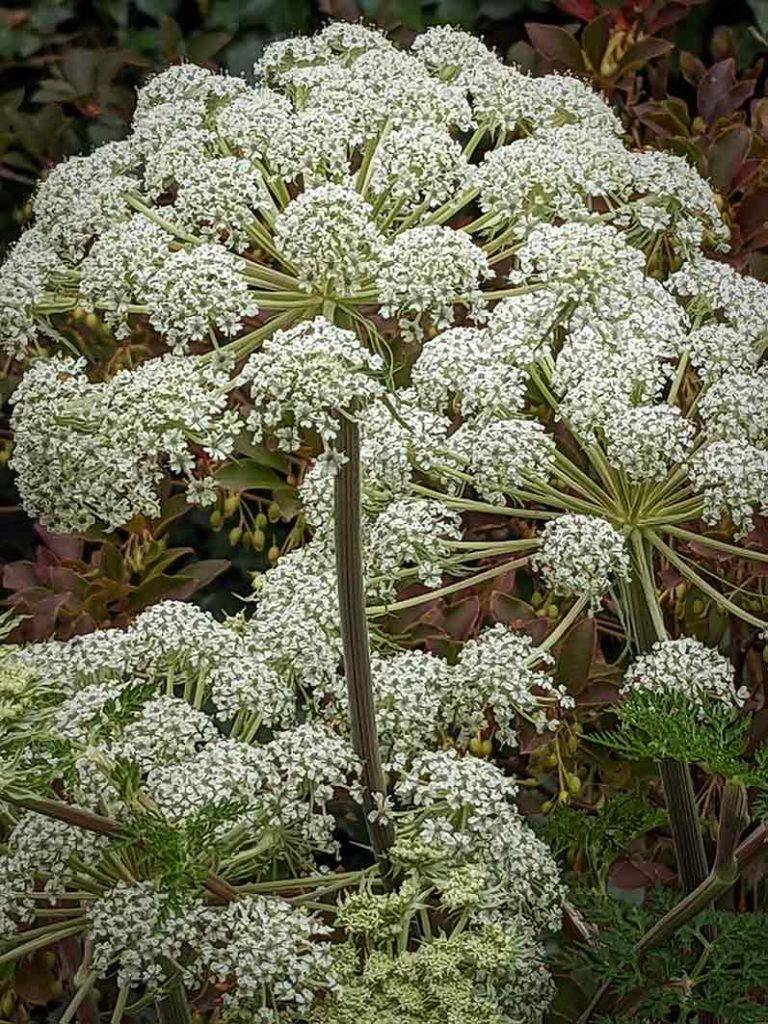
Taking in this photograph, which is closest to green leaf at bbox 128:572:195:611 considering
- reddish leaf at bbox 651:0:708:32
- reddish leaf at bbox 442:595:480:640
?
reddish leaf at bbox 442:595:480:640

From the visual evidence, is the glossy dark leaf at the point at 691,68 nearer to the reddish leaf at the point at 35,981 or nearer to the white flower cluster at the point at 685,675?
the white flower cluster at the point at 685,675

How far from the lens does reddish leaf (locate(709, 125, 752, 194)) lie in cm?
165

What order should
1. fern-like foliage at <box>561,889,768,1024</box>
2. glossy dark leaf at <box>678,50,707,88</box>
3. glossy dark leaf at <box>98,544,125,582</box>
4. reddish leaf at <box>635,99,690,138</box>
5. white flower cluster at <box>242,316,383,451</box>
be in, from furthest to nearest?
glossy dark leaf at <box>678,50,707,88</box> < reddish leaf at <box>635,99,690,138</box> < glossy dark leaf at <box>98,544,125,582</box> < fern-like foliage at <box>561,889,768,1024</box> < white flower cluster at <box>242,316,383,451</box>

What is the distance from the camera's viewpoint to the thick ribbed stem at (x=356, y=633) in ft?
3.35

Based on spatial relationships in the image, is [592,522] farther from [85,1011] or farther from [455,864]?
[85,1011]

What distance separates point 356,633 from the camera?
3.46 feet

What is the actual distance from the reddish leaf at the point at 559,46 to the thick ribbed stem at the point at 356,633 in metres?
0.95

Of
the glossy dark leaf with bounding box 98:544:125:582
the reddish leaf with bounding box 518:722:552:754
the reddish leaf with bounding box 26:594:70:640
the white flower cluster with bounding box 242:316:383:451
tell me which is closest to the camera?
the white flower cluster with bounding box 242:316:383:451

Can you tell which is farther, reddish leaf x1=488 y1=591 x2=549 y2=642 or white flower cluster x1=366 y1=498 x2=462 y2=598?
reddish leaf x1=488 y1=591 x2=549 y2=642

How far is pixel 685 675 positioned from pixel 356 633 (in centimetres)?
24

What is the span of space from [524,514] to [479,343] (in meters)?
0.16

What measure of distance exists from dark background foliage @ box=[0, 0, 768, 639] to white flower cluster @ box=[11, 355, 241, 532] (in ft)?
1.47

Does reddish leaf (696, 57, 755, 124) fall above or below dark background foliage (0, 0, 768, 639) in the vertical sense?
above

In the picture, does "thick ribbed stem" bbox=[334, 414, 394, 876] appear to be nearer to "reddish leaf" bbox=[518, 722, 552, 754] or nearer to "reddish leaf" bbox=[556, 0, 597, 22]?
"reddish leaf" bbox=[518, 722, 552, 754]
